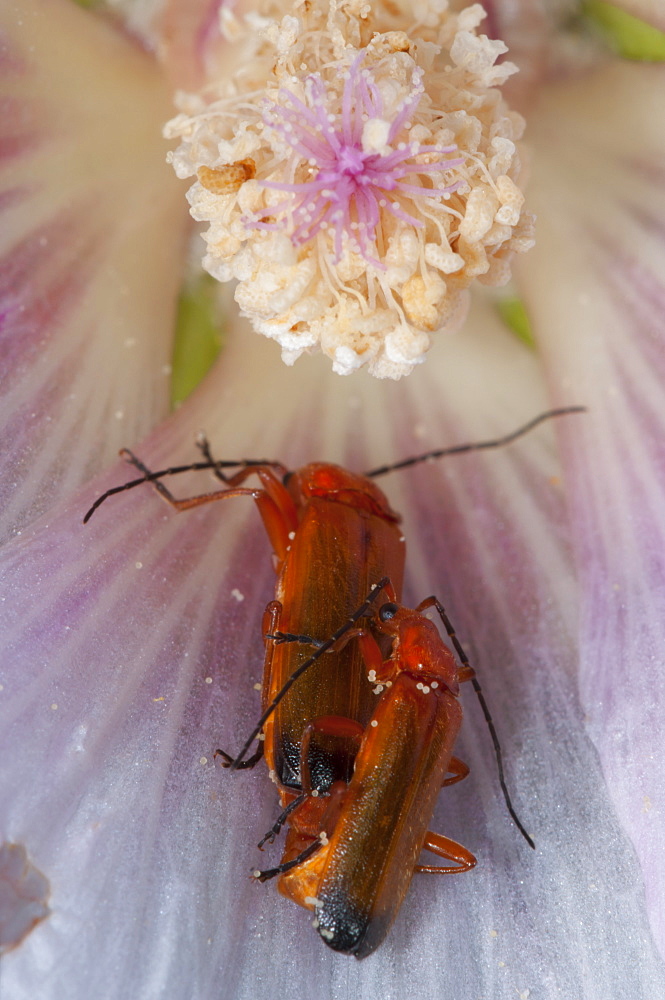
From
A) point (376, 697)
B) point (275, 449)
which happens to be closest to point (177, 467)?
point (275, 449)

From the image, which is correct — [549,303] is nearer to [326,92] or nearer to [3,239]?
[326,92]

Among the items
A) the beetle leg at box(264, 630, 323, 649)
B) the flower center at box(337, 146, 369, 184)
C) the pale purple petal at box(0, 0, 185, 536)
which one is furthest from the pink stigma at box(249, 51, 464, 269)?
the beetle leg at box(264, 630, 323, 649)

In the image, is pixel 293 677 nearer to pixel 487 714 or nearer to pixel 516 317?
pixel 487 714

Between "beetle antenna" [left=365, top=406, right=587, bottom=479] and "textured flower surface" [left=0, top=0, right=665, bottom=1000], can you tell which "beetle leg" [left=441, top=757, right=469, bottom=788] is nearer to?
"textured flower surface" [left=0, top=0, right=665, bottom=1000]

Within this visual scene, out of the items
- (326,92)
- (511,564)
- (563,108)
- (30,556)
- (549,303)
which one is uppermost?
(326,92)

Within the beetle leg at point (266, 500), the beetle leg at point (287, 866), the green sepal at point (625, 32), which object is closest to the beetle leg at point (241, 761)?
the beetle leg at point (287, 866)

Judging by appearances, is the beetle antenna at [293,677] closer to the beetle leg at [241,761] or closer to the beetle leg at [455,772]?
the beetle leg at [241,761]

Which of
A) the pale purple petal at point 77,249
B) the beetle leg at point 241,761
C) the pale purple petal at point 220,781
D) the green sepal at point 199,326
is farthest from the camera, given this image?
the green sepal at point 199,326
